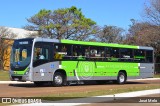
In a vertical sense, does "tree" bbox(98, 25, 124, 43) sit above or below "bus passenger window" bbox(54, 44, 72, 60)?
above

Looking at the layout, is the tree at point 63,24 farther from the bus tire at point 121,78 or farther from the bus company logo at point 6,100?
the bus company logo at point 6,100

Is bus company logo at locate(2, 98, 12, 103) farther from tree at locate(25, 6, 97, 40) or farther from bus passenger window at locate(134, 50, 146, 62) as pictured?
tree at locate(25, 6, 97, 40)

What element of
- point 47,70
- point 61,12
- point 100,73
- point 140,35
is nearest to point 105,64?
point 100,73

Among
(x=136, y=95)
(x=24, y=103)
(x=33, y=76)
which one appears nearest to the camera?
(x=24, y=103)

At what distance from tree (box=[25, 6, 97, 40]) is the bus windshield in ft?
150

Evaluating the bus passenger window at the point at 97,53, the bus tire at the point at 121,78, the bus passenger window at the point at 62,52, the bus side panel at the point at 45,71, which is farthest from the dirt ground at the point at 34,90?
the bus tire at the point at 121,78

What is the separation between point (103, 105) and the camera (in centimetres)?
1482

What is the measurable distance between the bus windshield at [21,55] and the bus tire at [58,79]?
234 cm

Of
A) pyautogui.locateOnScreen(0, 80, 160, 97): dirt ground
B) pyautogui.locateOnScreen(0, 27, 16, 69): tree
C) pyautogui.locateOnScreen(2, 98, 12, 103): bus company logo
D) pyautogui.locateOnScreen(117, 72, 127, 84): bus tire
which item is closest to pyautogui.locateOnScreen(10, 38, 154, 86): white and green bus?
pyautogui.locateOnScreen(117, 72, 127, 84): bus tire

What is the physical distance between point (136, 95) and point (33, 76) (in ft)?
24.3

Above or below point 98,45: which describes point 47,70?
below

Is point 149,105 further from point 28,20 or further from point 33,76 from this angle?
point 28,20

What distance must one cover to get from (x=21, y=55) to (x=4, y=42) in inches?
2131

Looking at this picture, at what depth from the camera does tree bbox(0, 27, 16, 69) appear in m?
76.1
